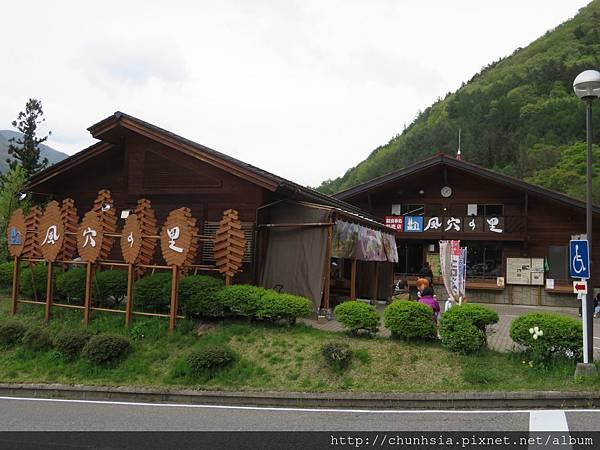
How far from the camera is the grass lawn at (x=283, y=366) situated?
7980mm

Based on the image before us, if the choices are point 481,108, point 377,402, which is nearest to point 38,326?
point 377,402

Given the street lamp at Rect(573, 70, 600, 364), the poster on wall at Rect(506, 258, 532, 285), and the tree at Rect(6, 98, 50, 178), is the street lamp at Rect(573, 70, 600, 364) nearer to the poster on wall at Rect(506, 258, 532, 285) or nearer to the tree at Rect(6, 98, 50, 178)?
the poster on wall at Rect(506, 258, 532, 285)

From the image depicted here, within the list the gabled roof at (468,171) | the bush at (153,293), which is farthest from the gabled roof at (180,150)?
the gabled roof at (468,171)

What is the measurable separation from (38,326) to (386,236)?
10.9 m

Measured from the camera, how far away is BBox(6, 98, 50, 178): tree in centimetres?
3002

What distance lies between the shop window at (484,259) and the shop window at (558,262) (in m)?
2.15

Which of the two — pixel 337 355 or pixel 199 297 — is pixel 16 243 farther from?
pixel 337 355

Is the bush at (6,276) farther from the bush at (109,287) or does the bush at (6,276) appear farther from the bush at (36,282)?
the bush at (109,287)

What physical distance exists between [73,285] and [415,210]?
57.5 feet

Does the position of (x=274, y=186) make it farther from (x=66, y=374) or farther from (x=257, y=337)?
(x=66, y=374)

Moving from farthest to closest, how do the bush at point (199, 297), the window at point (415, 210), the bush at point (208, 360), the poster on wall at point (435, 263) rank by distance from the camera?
the window at point (415, 210), the poster on wall at point (435, 263), the bush at point (199, 297), the bush at point (208, 360)

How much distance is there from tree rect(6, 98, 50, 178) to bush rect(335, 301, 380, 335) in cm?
2562

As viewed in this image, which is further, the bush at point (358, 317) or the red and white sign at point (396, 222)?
the red and white sign at point (396, 222)

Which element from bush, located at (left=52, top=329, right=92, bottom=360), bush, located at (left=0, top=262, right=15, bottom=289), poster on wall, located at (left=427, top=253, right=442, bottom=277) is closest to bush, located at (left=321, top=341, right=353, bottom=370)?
bush, located at (left=52, top=329, right=92, bottom=360)
